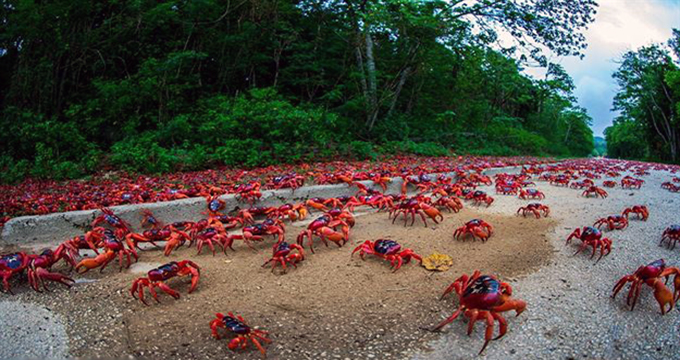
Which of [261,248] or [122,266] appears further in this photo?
[261,248]

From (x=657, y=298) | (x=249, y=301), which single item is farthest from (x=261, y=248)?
(x=657, y=298)

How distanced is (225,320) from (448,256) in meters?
2.29

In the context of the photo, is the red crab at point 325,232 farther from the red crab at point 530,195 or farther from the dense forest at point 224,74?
the dense forest at point 224,74

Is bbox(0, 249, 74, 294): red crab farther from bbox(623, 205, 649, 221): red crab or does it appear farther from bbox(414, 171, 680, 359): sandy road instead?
bbox(623, 205, 649, 221): red crab

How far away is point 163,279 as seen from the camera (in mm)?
3205

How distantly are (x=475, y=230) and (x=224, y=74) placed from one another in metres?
13.4

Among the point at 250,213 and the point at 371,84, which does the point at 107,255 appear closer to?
the point at 250,213

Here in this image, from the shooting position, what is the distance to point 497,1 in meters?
14.5

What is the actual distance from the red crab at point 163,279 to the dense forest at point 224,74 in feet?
21.6

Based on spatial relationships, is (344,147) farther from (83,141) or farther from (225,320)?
(225,320)

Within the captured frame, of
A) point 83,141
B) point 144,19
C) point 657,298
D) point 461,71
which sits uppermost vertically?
point 461,71

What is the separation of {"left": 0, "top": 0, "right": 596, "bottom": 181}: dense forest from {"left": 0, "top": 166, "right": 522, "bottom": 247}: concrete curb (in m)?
3.54

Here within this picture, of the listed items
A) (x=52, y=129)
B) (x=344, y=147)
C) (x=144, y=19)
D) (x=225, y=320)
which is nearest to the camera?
(x=225, y=320)

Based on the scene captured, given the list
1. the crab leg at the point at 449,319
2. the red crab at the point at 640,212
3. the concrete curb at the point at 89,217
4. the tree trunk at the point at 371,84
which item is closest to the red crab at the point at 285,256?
the crab leg at the point at 449,319
